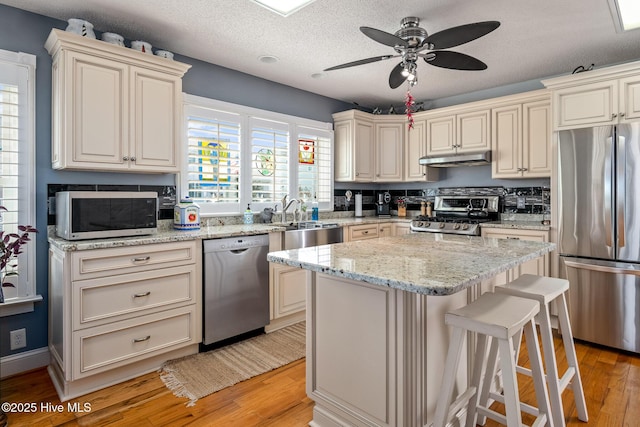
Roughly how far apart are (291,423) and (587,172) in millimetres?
2900

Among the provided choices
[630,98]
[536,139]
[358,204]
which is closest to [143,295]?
[358,204]

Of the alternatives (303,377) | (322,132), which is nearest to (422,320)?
(303,377)

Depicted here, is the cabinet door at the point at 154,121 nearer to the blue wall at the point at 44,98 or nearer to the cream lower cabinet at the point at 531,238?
the blue wall at the point at 44,98

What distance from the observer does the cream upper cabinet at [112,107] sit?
7.72 ft

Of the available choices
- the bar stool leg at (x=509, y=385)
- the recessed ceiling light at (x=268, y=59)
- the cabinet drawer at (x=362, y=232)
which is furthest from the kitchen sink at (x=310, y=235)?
the bar stool leg at (x=509, y=385)

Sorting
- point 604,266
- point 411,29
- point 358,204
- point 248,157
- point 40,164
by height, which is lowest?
point 604,266

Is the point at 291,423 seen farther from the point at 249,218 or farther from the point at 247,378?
the point at 249,218

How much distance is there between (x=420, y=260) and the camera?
1.64 m

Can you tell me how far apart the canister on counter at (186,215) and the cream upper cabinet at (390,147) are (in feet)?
8.36

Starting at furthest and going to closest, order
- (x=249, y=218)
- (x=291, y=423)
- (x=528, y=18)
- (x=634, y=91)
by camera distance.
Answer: (x=249, y=218)
(x=634, y=91)
(x=528, y=18)
(x=291, y=423)

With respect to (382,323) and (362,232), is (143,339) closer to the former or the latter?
(382,323)

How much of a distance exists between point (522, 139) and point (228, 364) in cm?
352

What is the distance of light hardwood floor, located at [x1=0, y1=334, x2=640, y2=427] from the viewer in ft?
6.41

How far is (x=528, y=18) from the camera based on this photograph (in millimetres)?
2555
